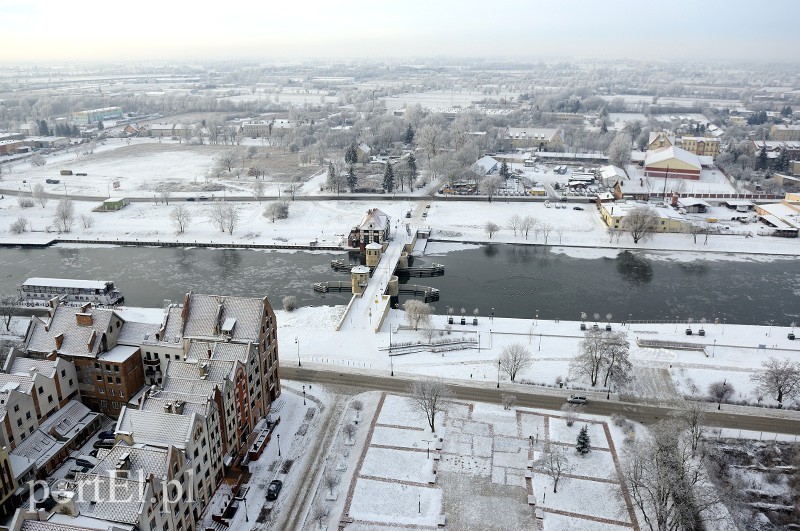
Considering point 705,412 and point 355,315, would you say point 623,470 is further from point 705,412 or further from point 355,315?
point 355,315

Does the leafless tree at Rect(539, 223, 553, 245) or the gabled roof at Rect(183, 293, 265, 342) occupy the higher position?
the gabled roof at Rect(183, 293, 265, 342)

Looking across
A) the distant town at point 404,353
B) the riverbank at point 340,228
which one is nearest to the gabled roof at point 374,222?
the distant town at point 404,353

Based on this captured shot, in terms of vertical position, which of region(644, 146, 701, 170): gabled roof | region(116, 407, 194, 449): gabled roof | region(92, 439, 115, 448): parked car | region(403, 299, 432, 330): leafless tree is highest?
region(644, 146, 701, 170): gabled roof

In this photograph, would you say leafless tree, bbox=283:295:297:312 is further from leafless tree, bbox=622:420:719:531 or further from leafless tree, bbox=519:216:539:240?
leafless tree, bbox=519:216:539:240

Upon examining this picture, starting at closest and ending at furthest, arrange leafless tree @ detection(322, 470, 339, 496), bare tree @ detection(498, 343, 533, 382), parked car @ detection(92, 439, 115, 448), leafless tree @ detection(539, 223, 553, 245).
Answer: leafless tree @ detection(322, 470, 339, 496) → parked car @ detection(92, 439, 115, 448) → bare tree @ detection(498, 343, 533, 382) → leafless tree @ detection(539, 223, 553, 245)

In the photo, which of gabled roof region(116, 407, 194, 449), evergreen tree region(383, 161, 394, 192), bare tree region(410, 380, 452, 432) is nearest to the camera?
gabled roof region(116, 407, 194, 449)

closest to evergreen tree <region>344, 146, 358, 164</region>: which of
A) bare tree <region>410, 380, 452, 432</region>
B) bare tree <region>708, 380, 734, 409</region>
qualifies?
bare tree <region>410, 380, 452, 432</region>

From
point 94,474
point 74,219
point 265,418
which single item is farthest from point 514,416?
point 74,219

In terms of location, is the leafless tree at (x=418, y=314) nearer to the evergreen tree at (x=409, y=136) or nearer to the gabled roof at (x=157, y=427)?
the gabled roof at (x=157, y=427)
